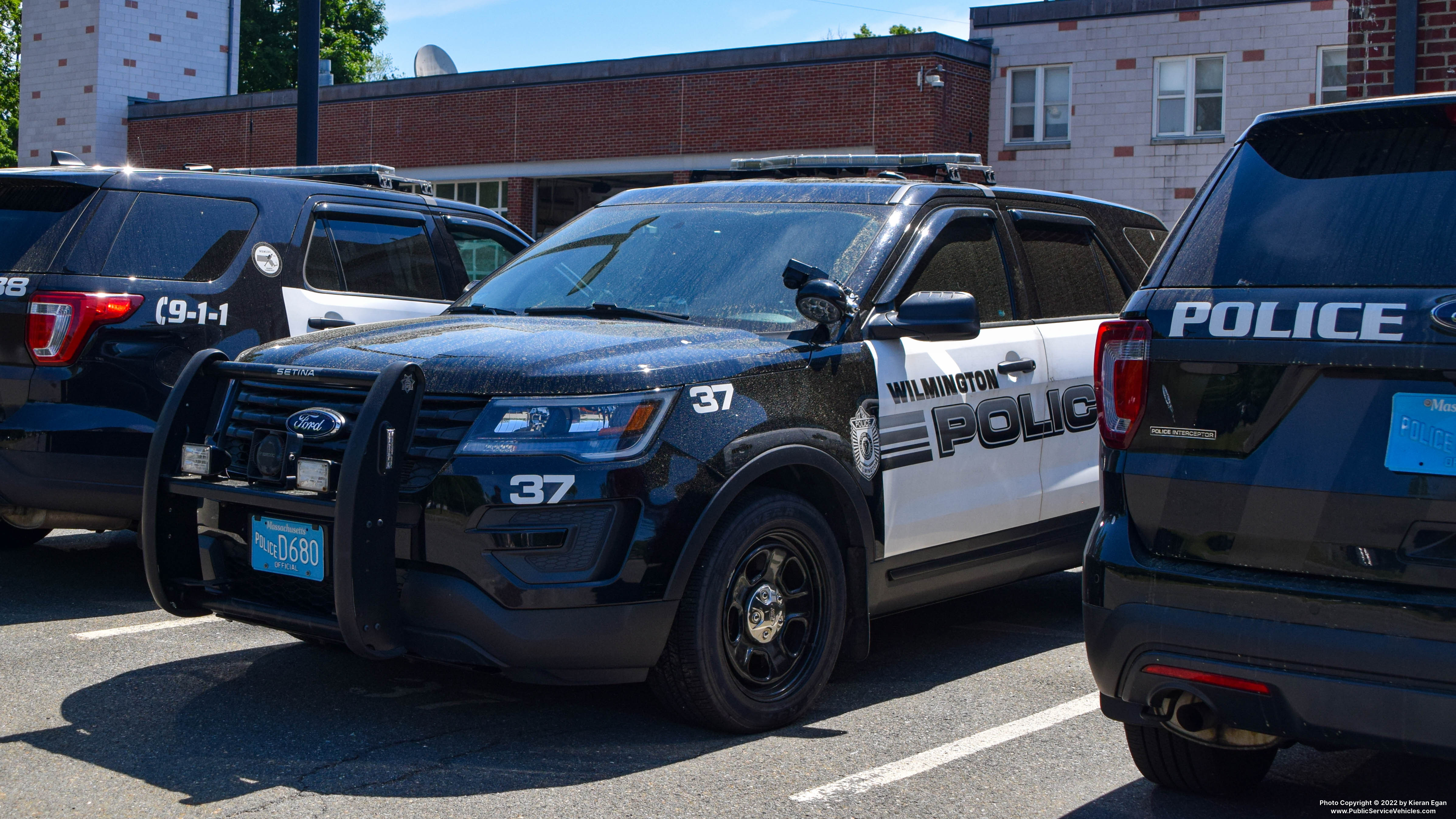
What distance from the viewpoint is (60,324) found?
19.5ft

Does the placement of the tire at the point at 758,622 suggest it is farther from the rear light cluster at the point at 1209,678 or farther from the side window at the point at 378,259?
the side window at the point at 378,259

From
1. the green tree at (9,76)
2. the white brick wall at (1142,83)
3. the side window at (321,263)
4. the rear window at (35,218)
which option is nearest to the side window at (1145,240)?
the side window at (321,263)

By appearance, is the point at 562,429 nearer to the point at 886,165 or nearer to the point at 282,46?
the point at 886,165

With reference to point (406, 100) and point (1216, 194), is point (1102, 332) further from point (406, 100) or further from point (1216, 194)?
point (406, 100)

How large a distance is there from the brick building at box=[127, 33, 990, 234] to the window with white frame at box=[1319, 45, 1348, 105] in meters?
6.09

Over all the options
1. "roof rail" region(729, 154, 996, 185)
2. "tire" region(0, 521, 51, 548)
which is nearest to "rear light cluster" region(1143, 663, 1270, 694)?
"roof rail" region(729, 154, 996, 185)

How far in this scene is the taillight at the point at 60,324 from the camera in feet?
19.5

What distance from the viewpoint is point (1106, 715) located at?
136 inches

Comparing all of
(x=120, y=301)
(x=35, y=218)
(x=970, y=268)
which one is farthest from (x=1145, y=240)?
(x=35, y=218)

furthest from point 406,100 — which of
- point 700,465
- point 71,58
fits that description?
point 700,465

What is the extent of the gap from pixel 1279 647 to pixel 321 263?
5313 millimetres

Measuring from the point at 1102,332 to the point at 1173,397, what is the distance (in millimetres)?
263

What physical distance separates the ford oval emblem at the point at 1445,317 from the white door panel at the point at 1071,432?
2614 mm

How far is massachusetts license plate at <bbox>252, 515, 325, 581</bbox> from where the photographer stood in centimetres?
419
